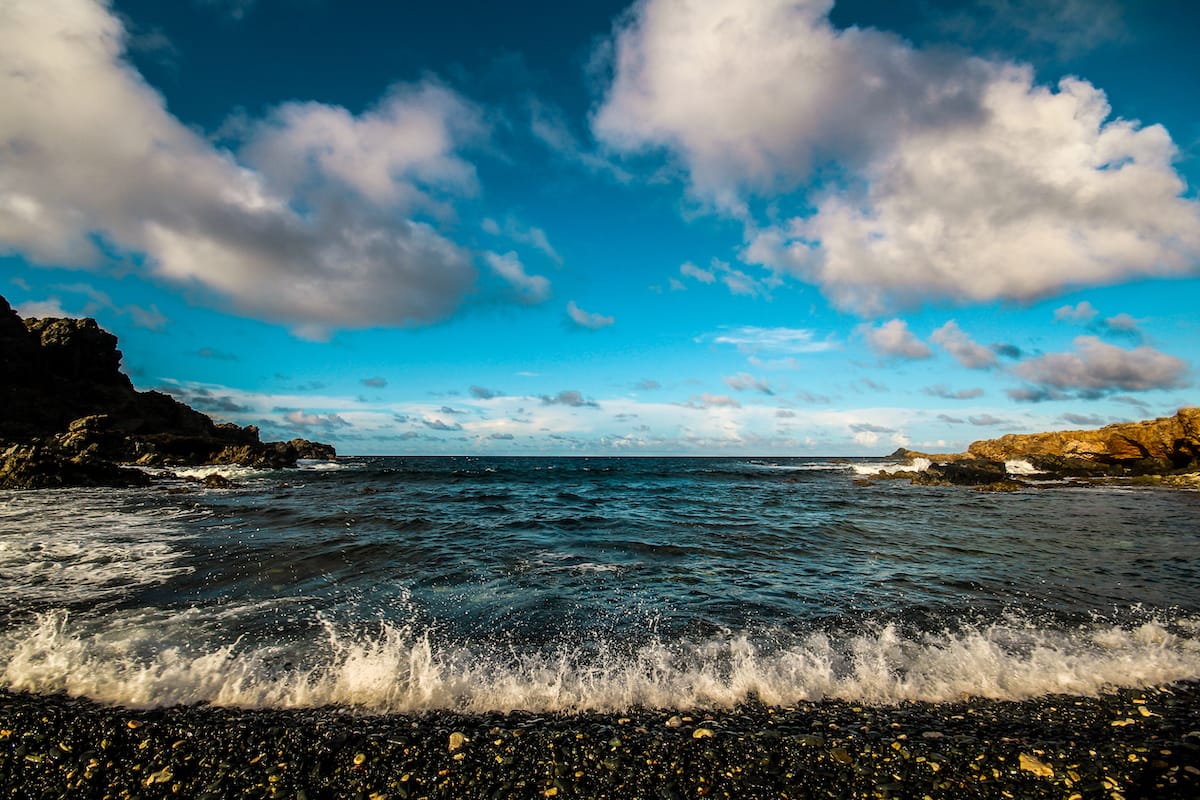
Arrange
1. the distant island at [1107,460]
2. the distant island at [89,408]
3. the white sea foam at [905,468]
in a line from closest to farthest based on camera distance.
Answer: the distant island at [1107,460], the distant island at [89,408], the white sea foam at [905,468]

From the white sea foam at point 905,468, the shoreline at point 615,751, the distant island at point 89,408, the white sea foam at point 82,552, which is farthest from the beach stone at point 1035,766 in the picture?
the distant island at point 89,408

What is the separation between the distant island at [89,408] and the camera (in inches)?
2073

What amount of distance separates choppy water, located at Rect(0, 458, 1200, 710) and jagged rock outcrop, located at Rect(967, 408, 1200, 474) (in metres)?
43.5

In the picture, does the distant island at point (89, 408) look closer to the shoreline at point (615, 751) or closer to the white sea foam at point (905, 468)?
the shoreline at point (615, 751)

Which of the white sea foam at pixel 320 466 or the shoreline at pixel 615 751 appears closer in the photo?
the shoreline at pixel 615 751

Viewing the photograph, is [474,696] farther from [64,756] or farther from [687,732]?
[64,756]

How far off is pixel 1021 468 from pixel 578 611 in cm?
6575

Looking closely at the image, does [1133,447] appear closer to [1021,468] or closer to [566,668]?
[1021,468]

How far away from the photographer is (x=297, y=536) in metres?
16.3

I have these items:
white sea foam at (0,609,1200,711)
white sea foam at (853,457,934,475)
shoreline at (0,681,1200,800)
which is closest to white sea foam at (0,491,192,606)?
white sea foam at (0,609,1200,711)

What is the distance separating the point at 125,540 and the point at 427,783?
16719 millimetres

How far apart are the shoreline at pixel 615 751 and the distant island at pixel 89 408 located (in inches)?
2157

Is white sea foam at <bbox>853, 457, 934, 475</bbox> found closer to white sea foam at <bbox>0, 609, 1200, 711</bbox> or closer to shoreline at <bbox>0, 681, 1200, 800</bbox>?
white sea foam at <bbox>0, 609, 1200, 711</bbox>

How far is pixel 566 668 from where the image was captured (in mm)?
6422
